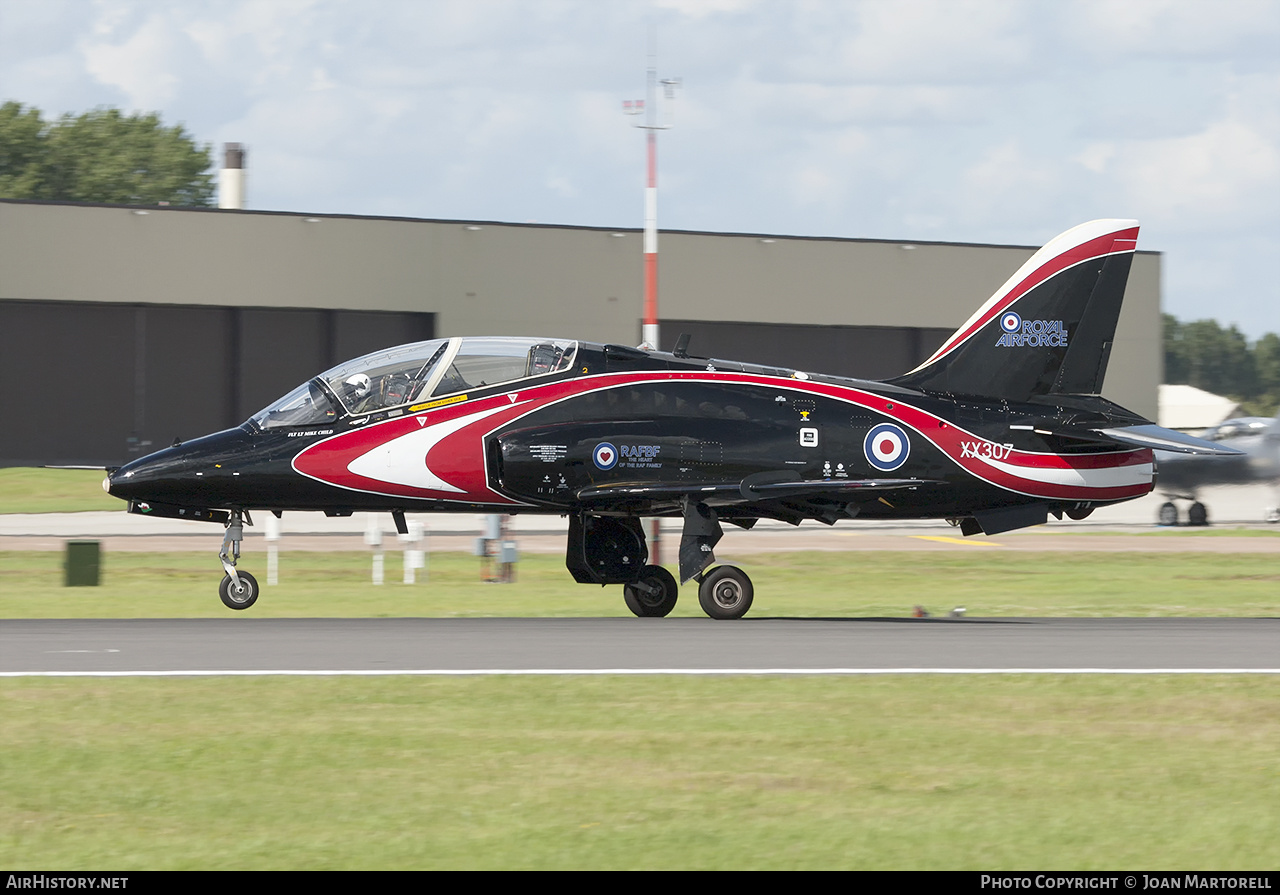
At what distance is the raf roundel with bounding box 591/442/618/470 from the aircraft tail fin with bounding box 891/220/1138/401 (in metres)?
3.92

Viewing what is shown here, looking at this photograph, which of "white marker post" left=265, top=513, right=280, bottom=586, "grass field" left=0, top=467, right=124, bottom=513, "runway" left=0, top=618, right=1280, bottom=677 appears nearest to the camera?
"runway" left=0, top=618, right=1280, bottom=677

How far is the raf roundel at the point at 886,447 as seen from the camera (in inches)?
757

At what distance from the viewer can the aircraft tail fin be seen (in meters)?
20.3

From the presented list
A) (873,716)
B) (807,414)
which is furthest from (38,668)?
(807,414)

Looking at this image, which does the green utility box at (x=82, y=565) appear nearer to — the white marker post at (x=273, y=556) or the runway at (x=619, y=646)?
the white marker post at (x=273, y=556)

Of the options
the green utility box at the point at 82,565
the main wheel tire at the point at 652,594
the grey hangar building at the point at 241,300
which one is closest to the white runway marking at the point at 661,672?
the main wheel tire at the point at 652,594

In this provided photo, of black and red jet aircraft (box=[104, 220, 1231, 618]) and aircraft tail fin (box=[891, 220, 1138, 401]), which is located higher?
aircraft tail fin (box=[891, 220, 1138, 401])

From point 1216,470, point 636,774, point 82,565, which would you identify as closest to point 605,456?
point 636,774

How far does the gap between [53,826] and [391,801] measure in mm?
1614

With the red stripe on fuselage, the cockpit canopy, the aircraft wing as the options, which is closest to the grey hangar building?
the cockpit canopy

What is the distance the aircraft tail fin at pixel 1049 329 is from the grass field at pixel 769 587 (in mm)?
3078

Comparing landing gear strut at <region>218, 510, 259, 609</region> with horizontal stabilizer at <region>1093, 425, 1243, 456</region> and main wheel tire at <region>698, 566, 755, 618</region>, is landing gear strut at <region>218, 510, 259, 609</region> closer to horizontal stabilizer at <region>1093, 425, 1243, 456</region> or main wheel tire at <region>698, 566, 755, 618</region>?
main wheel tire at <region>698, 566, 755, 618</region>
